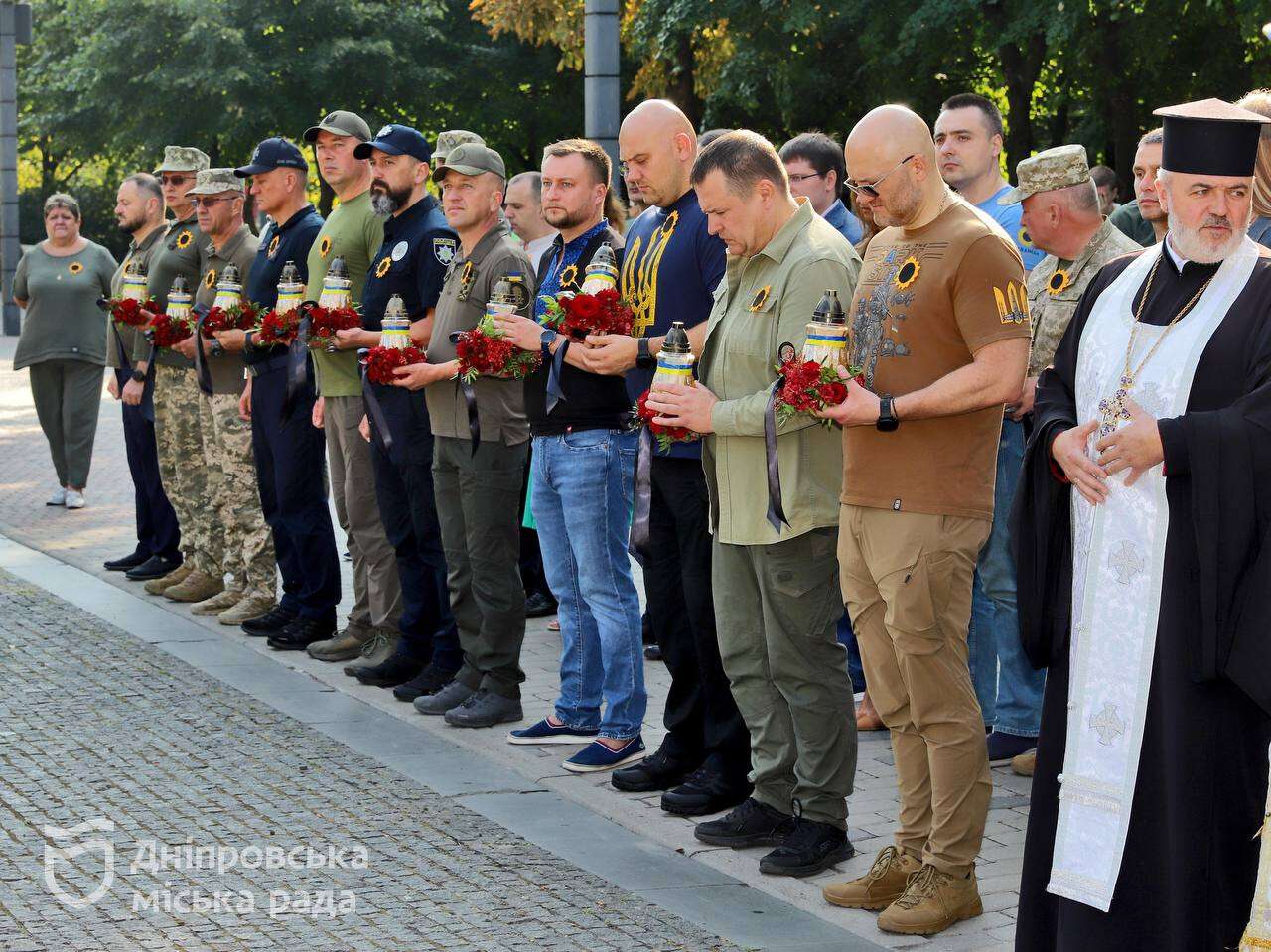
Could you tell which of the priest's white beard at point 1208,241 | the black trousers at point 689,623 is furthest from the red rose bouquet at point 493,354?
the priest's white beard at point 1208,241

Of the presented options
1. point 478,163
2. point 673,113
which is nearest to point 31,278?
Result: point 478,163

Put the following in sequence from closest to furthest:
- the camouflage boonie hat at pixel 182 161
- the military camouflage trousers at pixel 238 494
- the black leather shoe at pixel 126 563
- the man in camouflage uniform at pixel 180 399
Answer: the military camouflage trousers at pixel 238 494, the man in camouflage uniform at pixel 180 399, the camouflage boonie hat at pixel 182 161, the black leather shoe at pixel 126 563

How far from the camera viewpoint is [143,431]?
10.9 m

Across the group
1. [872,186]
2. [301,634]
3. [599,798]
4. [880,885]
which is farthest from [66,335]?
[880,885]

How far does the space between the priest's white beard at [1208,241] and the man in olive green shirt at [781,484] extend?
4.81ft

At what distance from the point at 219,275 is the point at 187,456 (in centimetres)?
115

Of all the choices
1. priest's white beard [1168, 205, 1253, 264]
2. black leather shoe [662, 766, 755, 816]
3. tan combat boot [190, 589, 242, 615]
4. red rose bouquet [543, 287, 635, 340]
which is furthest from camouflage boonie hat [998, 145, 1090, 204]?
tan combat boot [190, 589, 242, 615]

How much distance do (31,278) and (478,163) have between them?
707 cm

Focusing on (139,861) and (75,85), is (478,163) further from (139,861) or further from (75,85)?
(75,85)

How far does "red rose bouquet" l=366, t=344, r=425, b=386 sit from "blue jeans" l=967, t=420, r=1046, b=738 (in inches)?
95.0

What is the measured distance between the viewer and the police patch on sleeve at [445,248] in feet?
25.2

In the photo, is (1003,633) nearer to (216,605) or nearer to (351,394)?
(351,394)

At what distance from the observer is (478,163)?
287 inches

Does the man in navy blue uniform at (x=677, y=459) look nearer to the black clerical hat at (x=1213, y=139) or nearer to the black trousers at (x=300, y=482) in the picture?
the black clerical hat at (x=1213, y=139)
